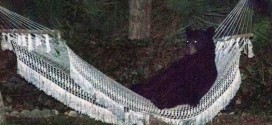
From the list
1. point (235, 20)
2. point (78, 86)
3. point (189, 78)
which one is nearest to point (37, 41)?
point (78, 86)

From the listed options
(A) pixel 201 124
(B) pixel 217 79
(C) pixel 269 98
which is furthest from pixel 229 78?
(C) pixel 269 98

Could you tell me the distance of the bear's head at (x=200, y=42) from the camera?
5199 millimetres

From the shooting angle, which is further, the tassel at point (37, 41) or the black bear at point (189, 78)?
the black bear at point (189, 78)

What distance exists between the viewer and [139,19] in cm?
683

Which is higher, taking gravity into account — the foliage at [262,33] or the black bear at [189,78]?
the black bear at [189,78]

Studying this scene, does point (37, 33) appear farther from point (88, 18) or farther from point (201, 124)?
point (88, 18)

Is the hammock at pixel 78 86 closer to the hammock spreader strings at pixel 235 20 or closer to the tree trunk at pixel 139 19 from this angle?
the hammock spreader strings at pixel 235 20

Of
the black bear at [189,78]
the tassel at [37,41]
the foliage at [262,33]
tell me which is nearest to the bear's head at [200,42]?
the black bear at [189,78]

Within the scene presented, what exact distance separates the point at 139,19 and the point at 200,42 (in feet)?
5.54

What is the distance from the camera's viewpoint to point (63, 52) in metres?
4.85

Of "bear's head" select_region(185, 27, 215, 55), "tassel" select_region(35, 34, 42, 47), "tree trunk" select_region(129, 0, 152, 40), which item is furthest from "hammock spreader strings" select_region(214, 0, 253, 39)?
"tassel" select_region(35, 34, 42, 47)

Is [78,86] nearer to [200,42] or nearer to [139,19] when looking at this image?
[200,42]

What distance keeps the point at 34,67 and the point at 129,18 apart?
2.27 meters

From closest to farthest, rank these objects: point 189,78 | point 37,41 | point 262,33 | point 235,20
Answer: point 37,41, point 189,78, point 235,20, point 262,33
